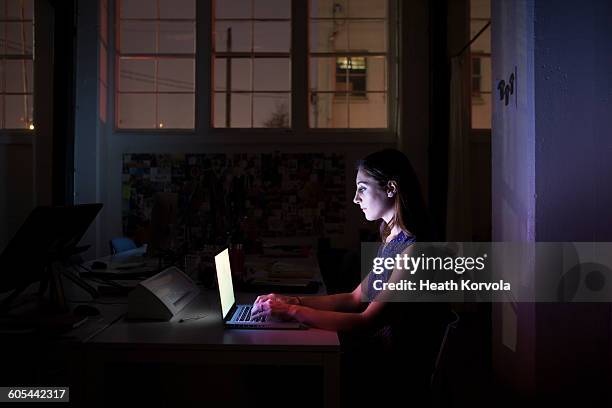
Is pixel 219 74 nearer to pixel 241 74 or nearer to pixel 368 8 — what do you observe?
pixel 241 74

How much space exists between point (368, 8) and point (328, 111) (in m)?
1.25

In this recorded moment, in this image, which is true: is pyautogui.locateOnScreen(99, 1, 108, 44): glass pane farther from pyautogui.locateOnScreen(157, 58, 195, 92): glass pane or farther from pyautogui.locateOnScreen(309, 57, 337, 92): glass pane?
pyautogui.locateOnScreen(309, 57, 337, 92): glass pane

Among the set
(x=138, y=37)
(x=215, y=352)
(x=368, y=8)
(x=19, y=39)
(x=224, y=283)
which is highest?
(x=368, y=8)

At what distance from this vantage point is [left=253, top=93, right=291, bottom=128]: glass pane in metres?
5.52

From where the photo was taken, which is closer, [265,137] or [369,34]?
[265,137]

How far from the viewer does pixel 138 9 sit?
557cm

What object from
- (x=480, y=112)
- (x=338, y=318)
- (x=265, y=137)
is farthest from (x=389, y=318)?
(x=480, y=112)

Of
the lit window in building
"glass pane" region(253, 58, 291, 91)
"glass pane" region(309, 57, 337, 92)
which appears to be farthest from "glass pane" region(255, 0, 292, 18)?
"glass pane" region(309, 57, 337, 92)

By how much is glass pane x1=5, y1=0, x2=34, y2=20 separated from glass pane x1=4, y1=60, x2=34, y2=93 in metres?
0.48

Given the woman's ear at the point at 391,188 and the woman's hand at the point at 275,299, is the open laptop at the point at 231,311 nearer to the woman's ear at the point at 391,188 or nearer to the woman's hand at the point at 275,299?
the woman's hand at the point at 275,299

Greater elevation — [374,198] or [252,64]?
[252,64]

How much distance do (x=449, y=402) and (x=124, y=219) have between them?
14.7ft

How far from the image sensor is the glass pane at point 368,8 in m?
5.51

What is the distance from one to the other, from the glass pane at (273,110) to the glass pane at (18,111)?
248 centimetres
